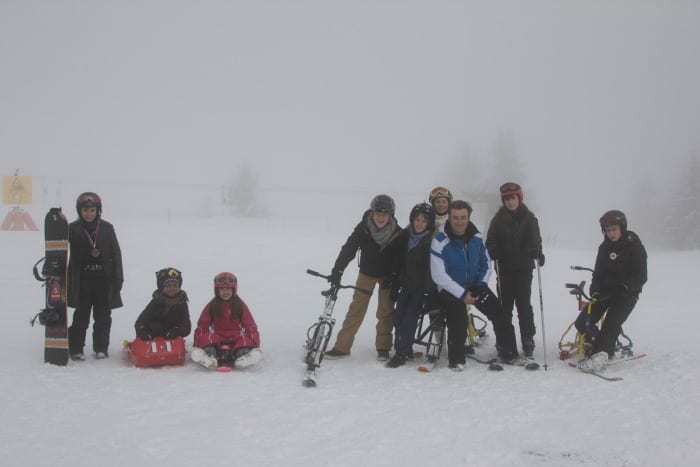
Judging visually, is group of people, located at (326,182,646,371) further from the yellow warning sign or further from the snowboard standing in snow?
the yellow warning sign

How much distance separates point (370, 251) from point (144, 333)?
9.79 ft

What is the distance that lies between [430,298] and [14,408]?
456 centimetres

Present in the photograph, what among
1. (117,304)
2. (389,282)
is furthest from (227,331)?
(389,282)

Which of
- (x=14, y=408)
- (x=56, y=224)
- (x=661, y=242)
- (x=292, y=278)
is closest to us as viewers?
(x=14, y=408)

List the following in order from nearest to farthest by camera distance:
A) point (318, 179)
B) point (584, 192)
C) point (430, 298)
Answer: point (430, 298) → point (584, 192) → point (318, 179)

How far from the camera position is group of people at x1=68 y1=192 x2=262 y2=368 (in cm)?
650

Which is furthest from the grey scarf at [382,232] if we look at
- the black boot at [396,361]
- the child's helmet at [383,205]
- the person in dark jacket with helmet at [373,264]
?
the black boot at [396,361]

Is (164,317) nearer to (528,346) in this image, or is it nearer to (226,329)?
(226,329)

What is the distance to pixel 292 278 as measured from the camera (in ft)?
50.4

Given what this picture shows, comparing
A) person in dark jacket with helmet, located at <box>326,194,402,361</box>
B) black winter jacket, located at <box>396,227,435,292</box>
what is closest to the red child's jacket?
person in dark jacket with helmet, located at <box>326,194,402,361</box>

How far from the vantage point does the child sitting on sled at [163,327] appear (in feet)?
20.7

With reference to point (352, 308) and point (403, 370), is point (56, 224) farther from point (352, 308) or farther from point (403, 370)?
point (403, 370)

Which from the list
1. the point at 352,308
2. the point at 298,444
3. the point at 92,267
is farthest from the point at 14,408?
the point at 352,308

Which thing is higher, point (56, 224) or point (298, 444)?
point (56, 224)
